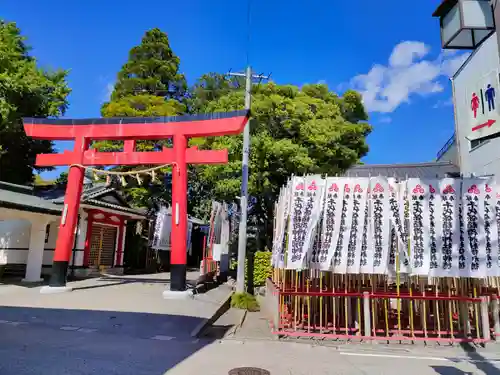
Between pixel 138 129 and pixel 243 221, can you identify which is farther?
pixel 138 129

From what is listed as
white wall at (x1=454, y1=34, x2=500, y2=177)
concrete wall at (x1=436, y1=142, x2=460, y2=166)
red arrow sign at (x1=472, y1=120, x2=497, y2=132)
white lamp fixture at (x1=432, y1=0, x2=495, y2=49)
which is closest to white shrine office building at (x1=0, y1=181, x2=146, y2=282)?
white lamp fixture at (x1=432, y1=0, x2=495, y2=49)

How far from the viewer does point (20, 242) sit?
17.1m

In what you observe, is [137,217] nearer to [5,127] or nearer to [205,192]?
[205,192]

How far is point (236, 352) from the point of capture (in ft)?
22.7

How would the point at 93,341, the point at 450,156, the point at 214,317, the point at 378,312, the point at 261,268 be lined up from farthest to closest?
1. the point at 450,156
2. the point at 261,268
3. the point at 214,317
4. the point at 378,312
5. the point at 93,341

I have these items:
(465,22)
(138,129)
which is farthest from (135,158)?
(465,22)

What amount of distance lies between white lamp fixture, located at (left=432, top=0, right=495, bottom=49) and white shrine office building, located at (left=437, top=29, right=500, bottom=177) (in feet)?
1.02

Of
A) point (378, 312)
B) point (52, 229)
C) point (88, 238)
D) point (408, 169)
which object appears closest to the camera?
point (378, 312)

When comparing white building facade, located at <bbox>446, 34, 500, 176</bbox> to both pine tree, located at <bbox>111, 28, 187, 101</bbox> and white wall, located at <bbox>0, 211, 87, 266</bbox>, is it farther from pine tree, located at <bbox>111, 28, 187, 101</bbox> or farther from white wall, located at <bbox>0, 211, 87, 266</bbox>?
pine tree, located at <bbox>111, 28, 187, 101</bbox>

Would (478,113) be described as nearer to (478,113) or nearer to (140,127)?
(478,113)

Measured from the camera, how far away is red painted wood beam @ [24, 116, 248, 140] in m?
12.5

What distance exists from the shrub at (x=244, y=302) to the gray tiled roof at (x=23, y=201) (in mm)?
8231

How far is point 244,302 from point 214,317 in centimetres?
258

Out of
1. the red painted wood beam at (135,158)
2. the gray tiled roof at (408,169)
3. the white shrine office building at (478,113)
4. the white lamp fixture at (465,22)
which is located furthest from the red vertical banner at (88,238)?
the white lamp fixture at (465,22)
